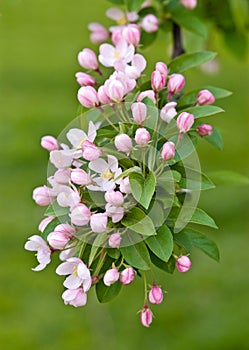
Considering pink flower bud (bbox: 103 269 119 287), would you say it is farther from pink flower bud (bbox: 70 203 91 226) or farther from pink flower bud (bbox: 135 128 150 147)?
pink flower bud (bbox: 135 128 150 147)

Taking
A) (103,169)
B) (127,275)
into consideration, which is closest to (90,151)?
(103,169)

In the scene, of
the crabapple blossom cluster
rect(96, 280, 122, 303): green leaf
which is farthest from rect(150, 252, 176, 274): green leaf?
rect(96, 280, 122, 303): green leaf

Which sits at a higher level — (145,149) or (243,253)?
(145,149)

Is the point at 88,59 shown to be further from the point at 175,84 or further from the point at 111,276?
the point at 111,276

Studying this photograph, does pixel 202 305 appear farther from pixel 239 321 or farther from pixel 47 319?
pixel 47 319

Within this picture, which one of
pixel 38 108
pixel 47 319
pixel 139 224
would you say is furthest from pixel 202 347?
pixel 38 108

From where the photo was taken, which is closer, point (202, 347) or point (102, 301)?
point (102, 301)

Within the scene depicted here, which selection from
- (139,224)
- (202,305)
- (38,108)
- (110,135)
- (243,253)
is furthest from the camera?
(38,108)
